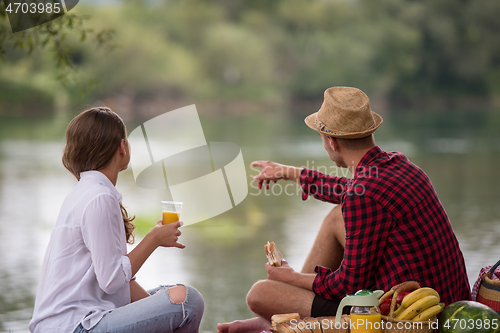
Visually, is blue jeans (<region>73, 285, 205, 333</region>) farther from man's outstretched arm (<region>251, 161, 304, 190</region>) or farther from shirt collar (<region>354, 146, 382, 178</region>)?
man's outstretched arm (<region>251, 161, 304, 190</region>)

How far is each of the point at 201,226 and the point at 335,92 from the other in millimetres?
4912

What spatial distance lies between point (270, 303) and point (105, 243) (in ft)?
2.52

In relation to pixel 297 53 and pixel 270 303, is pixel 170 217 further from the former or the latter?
pixel 297 53

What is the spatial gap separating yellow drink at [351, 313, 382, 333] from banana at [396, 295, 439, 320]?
7 cm

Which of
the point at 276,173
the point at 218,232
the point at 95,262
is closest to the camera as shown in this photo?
the point at 95,262

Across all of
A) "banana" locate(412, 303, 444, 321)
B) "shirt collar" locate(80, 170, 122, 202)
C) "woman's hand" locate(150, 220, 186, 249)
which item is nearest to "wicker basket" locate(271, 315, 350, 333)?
"banana" locate(412, 303, 444, 321)

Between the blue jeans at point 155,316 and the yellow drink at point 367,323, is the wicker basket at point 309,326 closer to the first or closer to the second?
the yellow drink at point 367,323

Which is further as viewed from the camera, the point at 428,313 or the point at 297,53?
the point at 297,53

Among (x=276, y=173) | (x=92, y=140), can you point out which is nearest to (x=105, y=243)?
(x=92, y=140)

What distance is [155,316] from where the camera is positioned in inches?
71.7

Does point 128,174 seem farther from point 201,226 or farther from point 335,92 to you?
point 335,92

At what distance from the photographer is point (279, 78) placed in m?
47.4

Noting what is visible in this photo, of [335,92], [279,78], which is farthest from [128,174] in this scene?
[279,78]

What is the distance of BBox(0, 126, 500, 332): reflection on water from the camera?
4.54 meters
